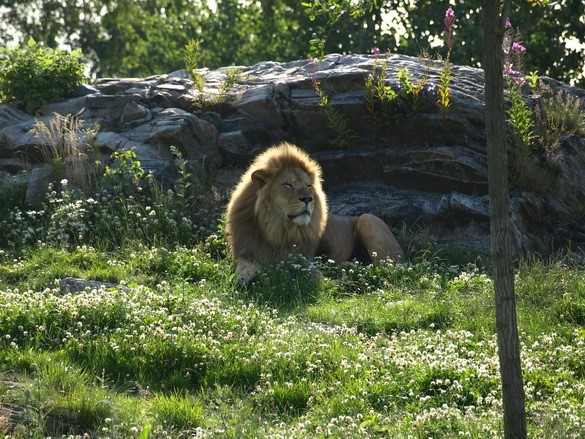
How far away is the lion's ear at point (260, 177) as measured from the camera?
11008mm

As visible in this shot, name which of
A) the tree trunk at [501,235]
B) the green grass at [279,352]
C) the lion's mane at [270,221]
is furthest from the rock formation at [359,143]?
the tree trunk at [501,235]

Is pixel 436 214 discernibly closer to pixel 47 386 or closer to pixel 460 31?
pixel 47 386

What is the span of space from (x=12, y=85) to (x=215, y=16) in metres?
25.1

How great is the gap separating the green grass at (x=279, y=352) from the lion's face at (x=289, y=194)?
0.58m

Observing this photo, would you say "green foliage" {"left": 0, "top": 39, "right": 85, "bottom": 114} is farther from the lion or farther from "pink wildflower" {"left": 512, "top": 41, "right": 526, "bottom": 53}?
"pink wildflower" {"left": 512, "top": 41, "right": 526, "bottom": 53}

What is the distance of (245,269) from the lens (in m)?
10.4

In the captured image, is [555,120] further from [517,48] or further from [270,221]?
[270,221]

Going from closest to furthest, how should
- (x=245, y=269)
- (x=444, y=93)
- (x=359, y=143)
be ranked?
(x=245, y=269) < (x=444, y=93) < (x=359, y=143)

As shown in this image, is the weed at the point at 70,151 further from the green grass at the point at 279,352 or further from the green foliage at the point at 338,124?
the green foliage at the point at 338,124

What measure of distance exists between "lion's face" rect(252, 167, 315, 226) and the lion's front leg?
2.03ft

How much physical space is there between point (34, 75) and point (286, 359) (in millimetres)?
9319

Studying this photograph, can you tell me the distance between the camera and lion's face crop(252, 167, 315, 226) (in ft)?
35.3

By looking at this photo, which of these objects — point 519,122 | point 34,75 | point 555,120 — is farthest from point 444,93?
point 34,75

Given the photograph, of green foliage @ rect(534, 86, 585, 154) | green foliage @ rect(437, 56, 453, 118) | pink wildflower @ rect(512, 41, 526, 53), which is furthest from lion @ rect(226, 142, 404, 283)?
pink wildflower @ rect(512, 41, 526, 53)
